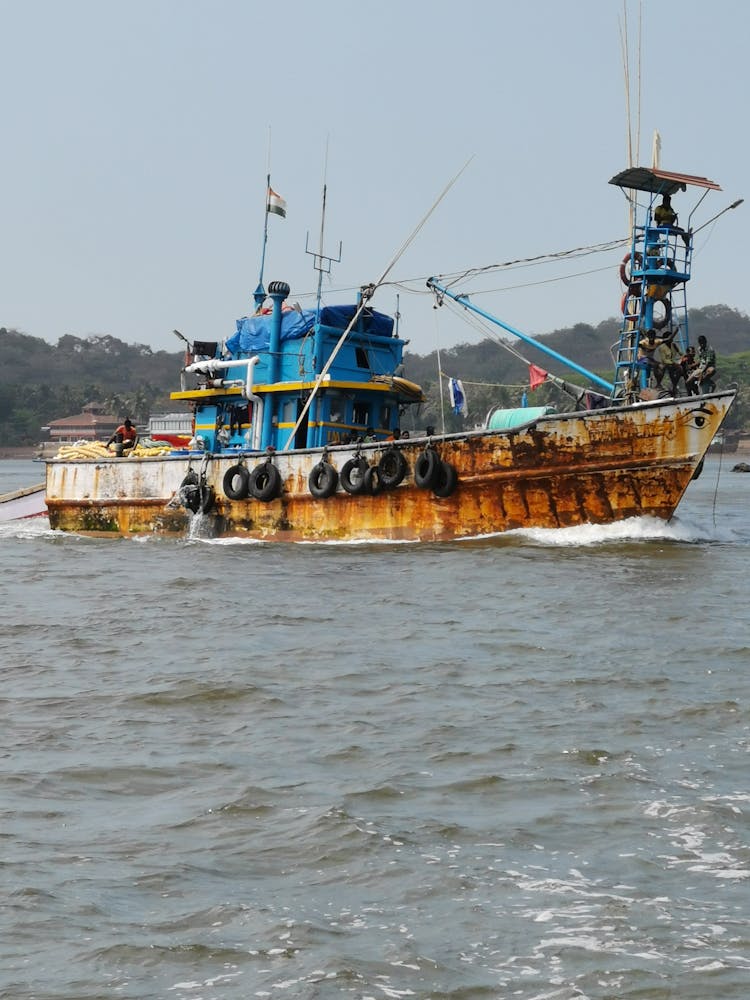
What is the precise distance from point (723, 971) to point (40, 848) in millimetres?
3327

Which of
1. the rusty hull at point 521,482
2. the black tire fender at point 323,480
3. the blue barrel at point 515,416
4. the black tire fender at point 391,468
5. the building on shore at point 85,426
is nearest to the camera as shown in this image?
the rusty hull at point 521,482

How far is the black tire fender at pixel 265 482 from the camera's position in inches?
847

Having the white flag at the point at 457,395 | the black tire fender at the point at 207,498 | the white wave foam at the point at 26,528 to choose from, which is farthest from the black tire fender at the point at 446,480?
the white wave foam at the point at 26,528

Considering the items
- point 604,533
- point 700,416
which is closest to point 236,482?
point 604,533

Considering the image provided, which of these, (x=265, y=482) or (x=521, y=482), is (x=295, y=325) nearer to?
(x=265, y=482)

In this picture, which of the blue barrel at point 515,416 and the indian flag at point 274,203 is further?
the indian flag at point 274,203

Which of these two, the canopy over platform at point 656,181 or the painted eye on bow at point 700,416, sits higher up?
the canopy over platform at point 656,181

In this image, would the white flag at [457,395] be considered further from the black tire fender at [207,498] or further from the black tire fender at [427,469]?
the black tire fender at [207,498]

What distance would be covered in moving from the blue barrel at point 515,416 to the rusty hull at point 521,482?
19 centimetres

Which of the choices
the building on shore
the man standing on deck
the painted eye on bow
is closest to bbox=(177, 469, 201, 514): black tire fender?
the man standing on deck

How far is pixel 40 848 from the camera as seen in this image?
19.6 ft

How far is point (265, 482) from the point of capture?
2170 centimetres

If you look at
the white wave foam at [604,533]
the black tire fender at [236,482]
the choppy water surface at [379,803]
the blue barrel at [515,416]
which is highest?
the blue barrel at [515,416]

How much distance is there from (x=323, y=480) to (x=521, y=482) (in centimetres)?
363
